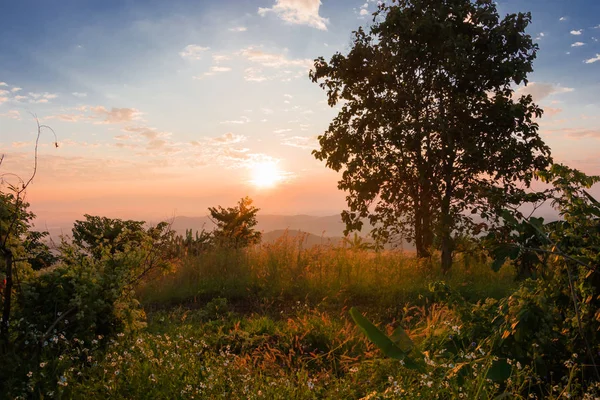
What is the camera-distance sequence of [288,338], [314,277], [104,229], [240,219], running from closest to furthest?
[288,338] → [104,229] → [314,277] → [240,219]

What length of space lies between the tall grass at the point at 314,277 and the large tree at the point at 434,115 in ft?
3.32

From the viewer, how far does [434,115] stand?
1071 centimetres

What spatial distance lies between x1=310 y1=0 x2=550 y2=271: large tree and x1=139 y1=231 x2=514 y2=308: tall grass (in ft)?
3.32

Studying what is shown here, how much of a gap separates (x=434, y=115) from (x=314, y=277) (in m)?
4.76

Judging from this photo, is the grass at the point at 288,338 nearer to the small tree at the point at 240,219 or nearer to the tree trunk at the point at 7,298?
the tree trunk at the point at 7,298

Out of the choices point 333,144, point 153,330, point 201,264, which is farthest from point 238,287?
point 333,144

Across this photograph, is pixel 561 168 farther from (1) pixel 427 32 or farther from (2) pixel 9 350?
(1) pixel 427 32

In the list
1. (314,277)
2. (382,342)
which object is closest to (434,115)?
(314,277)

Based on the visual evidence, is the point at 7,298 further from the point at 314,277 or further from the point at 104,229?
the point at 314,277

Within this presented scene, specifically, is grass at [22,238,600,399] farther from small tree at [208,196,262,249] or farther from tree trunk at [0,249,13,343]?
small tree at [208,196,262,249]

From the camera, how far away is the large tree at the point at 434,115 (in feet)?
33.5

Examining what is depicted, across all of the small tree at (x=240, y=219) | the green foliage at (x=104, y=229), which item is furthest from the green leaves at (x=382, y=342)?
the small tree at (x=240, y=219)

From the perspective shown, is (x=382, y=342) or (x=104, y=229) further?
(x=104, y=229)

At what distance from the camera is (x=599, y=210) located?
3.75m
